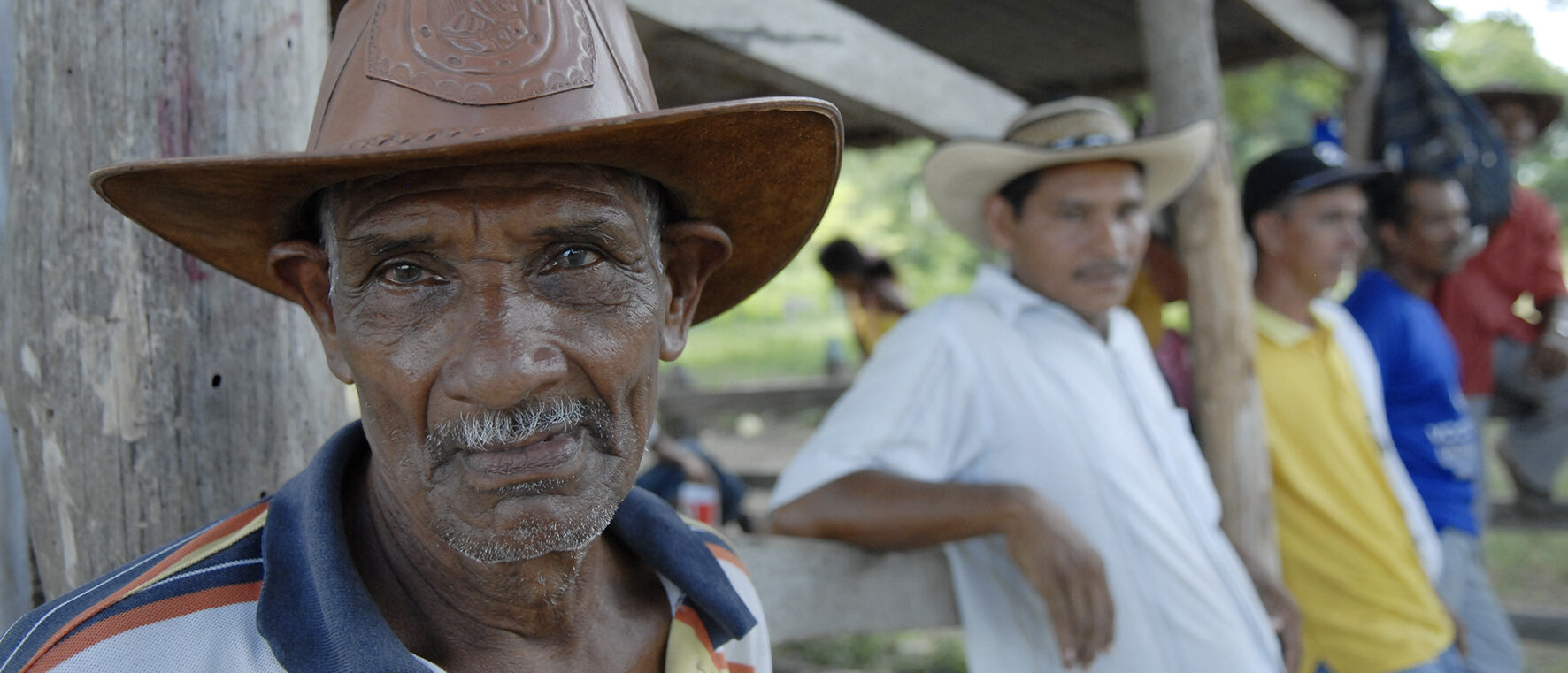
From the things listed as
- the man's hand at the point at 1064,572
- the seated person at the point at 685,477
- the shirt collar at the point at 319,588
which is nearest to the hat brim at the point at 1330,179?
the man's hand at the point at 1064,572

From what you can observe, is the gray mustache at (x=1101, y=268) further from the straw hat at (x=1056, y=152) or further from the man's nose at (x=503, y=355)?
the man's nose at (x=503, y=355)

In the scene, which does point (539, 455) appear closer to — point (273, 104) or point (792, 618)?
point (273, 104)

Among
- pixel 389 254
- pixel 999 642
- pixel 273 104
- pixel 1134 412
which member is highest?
pixel 273 104

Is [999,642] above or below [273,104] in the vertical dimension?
below

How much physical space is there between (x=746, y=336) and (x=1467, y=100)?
1992 centimetres

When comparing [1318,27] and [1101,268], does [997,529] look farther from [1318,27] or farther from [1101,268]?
[1318,27]

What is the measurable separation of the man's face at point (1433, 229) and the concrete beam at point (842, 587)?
2926 mm

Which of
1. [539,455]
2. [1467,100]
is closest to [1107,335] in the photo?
[539,455]

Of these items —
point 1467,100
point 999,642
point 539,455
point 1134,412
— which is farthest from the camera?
point 1467,100

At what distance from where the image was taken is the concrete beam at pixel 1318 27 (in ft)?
13.7

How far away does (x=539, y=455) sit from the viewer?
117 centimetres

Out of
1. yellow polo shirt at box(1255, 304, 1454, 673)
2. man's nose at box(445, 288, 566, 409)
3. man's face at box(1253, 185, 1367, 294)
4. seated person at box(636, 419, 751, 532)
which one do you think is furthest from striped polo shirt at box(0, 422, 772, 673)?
seated person at box(636, 419, 751, 532)

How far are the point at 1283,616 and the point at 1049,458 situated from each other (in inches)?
40.7

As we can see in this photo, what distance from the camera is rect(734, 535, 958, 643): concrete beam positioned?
7.00 feet
